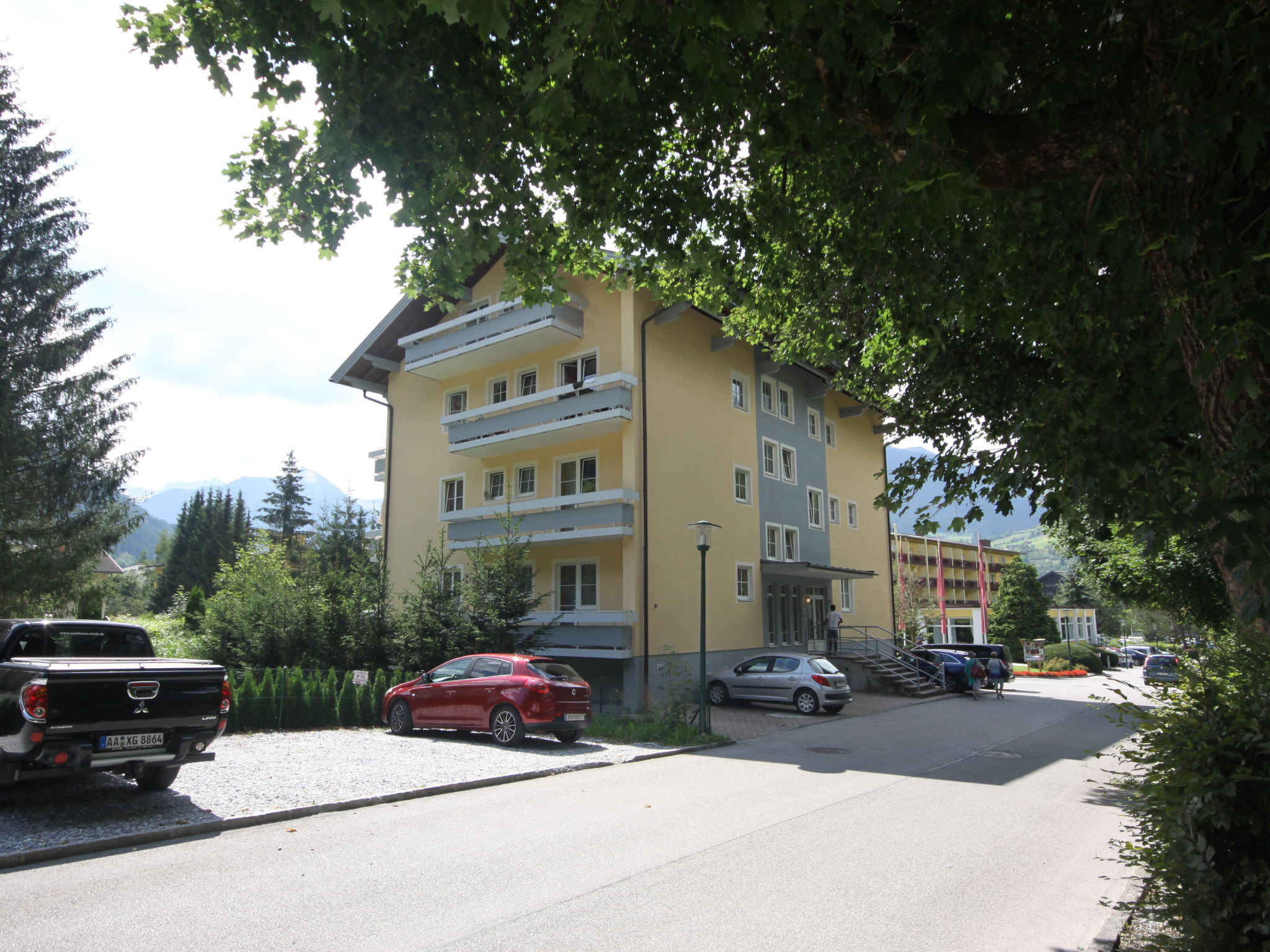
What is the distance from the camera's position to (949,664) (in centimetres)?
2747

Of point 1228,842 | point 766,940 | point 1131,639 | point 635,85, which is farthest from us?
point 1131,639

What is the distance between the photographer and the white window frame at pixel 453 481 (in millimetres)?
26297

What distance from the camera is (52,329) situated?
2816 cm

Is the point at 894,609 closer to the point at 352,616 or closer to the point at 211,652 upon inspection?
the point at 352,616

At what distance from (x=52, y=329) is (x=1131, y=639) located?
429 ft

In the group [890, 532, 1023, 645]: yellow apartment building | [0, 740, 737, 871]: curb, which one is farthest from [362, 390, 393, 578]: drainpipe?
[890, 532, 1023, 645]: yellow apartment building

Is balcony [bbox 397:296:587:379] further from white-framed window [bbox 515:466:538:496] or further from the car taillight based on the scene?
the car taillight

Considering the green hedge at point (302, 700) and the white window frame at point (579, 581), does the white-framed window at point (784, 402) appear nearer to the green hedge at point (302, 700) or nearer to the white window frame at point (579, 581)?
the white window frame at point (579, 581)

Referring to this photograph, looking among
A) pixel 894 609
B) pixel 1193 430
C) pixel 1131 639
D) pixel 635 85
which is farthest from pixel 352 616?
pixel 1131 639

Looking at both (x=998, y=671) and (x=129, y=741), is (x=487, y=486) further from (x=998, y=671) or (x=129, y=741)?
(x=129, y=741)

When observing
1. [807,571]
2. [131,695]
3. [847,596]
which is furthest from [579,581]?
[131,695]

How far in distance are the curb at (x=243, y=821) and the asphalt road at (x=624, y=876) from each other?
18cm

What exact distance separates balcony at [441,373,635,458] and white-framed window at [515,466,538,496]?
696 mm

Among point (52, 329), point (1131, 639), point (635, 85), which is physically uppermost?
point (52, 329)
